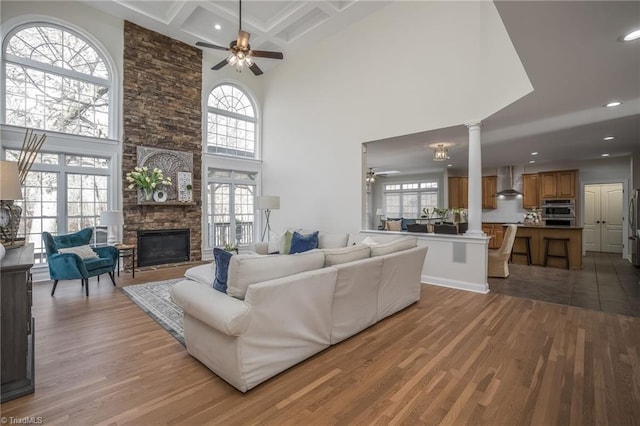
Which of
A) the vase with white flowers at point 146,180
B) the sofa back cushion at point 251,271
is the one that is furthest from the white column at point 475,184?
the vase with white flowers at point 146,180

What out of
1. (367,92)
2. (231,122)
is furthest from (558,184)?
(231,122)

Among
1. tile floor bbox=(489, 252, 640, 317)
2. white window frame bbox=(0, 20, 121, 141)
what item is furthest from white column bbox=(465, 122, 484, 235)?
white window frame bbox=(0, 20, 121, 141)

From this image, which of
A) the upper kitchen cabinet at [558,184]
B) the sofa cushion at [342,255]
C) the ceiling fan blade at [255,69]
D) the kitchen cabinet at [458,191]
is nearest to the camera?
the sofa cushion at [342,255]

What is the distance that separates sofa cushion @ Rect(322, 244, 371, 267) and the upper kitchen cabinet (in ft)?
26.1

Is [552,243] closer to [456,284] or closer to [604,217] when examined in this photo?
[456,284]

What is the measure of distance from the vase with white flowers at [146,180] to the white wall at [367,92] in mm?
2837

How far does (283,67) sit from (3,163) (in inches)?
266

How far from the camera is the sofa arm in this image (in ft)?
6.08

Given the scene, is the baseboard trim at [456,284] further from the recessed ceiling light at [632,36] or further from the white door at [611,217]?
the white door at [611,217]

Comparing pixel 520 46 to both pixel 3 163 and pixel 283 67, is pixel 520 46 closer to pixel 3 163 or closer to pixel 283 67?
pixel 3 163

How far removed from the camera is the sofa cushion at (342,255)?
2.71 m

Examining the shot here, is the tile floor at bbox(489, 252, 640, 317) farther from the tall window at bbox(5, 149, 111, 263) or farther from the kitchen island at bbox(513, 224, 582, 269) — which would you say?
the tall window at bbox(5, 149, 111, 263)

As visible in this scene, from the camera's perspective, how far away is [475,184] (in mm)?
4625

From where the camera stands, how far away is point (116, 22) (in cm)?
589
